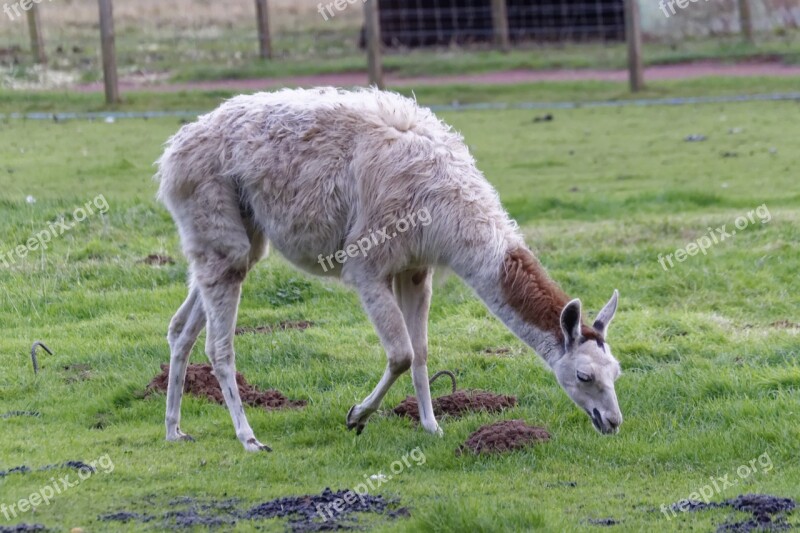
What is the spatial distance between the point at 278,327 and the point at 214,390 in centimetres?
155

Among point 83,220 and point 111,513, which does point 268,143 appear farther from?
point 83,220

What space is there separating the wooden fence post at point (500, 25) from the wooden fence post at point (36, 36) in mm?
9969

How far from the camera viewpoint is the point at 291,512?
5.57m

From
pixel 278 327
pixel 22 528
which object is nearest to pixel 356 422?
pixel 22 528

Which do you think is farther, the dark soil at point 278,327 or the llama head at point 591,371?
the dark soil at point 278,327

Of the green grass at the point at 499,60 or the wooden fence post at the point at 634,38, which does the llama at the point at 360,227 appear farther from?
the green grass at the point at 499,60

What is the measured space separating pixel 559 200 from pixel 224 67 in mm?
13413

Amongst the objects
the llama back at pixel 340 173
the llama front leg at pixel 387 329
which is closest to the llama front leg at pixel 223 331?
the llama back at pixel 340 173

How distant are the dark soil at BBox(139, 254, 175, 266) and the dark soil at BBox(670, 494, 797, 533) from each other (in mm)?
6259

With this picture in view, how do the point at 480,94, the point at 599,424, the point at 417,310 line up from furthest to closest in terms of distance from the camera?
1. the point at 480,94
2. the point at 417,310
3. the point at 599,424

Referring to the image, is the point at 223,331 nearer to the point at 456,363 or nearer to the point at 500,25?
the point at 456,363

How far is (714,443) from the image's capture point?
6.54 meters

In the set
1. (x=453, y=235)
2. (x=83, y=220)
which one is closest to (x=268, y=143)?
(x=453, y=235)

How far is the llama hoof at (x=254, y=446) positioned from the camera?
6.71m
